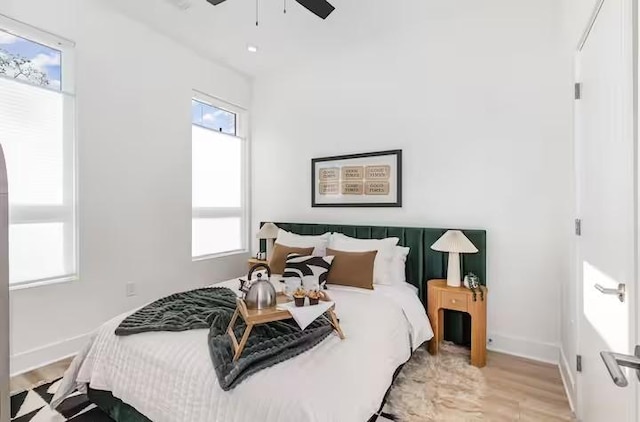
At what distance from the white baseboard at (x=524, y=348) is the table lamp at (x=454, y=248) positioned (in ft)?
2.13

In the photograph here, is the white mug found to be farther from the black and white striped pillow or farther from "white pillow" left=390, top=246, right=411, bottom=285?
"white pillow" left=390, top=246, right=411, bottom=285

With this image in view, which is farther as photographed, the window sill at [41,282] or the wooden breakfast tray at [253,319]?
the window sill at [41,282]

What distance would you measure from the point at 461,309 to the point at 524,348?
0.70m

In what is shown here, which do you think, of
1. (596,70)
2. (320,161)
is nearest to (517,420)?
(596,70)

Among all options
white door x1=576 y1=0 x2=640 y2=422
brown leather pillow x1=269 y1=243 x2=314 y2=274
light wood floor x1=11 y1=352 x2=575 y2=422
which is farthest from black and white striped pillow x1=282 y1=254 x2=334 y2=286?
white door x1=576 y1=0 x2=640 y2=422

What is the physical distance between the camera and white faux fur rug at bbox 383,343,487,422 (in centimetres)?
198

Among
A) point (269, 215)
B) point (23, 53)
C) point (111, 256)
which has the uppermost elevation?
point (23, 53)

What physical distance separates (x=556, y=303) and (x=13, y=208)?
432cm

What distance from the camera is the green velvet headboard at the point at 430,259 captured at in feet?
9.61

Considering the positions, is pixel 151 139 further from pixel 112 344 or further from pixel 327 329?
pixel 327 329

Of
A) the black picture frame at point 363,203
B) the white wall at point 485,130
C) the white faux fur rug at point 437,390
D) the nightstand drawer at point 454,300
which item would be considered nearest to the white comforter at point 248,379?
the white faux fur rug at point 437,390

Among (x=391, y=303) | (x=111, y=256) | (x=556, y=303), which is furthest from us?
Result: (x=111, y=256)

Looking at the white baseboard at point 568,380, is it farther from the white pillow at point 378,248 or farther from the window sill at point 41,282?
the window sill at point 41,282

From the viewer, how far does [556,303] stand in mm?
2709
